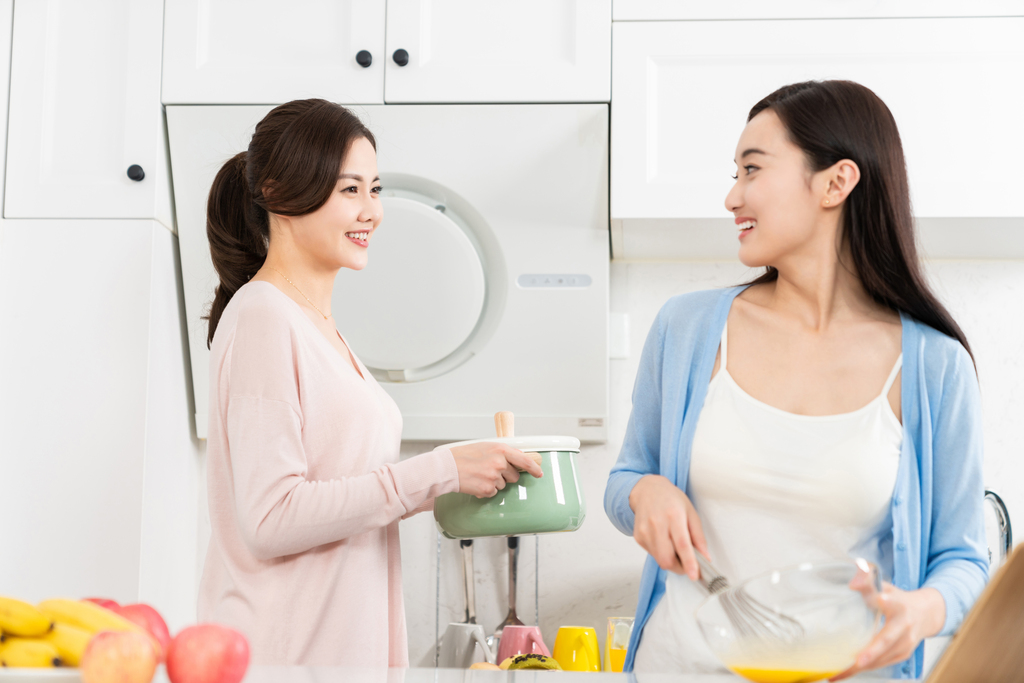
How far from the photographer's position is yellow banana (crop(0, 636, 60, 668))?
21.3 inches

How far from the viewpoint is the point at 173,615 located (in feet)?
5.72

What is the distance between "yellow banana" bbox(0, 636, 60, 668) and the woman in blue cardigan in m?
0.47

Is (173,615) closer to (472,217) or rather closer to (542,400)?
(542,400)

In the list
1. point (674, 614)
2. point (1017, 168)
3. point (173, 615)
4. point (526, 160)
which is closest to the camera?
point (674, 614)

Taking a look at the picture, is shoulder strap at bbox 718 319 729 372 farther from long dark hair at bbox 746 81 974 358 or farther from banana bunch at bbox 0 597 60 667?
banana bunch at bbox 0 597 60 667

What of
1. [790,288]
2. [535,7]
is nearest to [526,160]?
[535,7]

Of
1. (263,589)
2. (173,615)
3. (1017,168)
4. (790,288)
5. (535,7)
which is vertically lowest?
(173,615)

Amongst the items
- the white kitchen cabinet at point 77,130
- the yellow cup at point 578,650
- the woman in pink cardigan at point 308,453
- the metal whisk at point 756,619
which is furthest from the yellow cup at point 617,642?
the white kitchen cabinet at point 77,130

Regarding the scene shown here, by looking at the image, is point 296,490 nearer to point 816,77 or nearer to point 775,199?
point 775,199

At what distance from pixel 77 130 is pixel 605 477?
48.5 inches

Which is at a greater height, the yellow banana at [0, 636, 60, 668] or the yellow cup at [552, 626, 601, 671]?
the yellow banana at [0, 636, 60, 668]

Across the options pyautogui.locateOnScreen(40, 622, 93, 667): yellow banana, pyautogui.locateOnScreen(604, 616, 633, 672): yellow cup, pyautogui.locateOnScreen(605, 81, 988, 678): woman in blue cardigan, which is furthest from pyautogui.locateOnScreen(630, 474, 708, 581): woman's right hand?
pyautogui.locateOnScreen(604, 616, 633, 672): yellow cup

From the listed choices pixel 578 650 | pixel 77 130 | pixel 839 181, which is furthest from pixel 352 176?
pixel 578 650

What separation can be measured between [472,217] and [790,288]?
796 millimetres
